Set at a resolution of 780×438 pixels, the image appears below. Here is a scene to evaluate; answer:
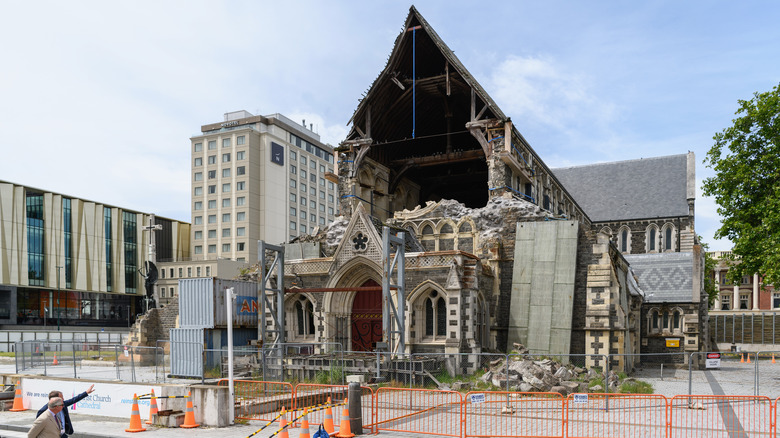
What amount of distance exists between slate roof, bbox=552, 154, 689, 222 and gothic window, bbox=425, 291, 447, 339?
117 ft

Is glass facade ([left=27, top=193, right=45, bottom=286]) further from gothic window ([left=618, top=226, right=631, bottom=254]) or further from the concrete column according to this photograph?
the concrete column

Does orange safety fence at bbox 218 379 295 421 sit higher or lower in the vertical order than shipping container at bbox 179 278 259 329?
lower

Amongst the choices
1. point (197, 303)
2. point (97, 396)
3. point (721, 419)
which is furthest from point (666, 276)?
point (97, 396)

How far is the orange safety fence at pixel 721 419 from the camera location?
13295 millimetres

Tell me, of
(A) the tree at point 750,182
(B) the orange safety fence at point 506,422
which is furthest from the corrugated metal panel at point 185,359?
(A) the tree at point 750,182

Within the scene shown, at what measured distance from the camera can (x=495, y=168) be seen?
1173 inches

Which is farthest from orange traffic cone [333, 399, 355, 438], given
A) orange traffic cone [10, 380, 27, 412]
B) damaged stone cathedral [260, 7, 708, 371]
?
orange traffic cone [10, 380, 27, 412]

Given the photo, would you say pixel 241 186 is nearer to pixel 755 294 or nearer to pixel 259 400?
pixel 755 294

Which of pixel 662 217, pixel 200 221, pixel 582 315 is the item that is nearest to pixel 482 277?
pixel 582 315

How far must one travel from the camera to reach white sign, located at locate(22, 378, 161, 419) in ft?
52.3

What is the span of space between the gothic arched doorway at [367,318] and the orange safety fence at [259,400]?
8.59 metres

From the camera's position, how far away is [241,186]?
87.1m

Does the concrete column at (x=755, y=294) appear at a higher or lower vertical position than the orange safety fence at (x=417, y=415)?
lower

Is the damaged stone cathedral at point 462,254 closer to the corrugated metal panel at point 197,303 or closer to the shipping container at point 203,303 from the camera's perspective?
the shipping container at point 203,303
